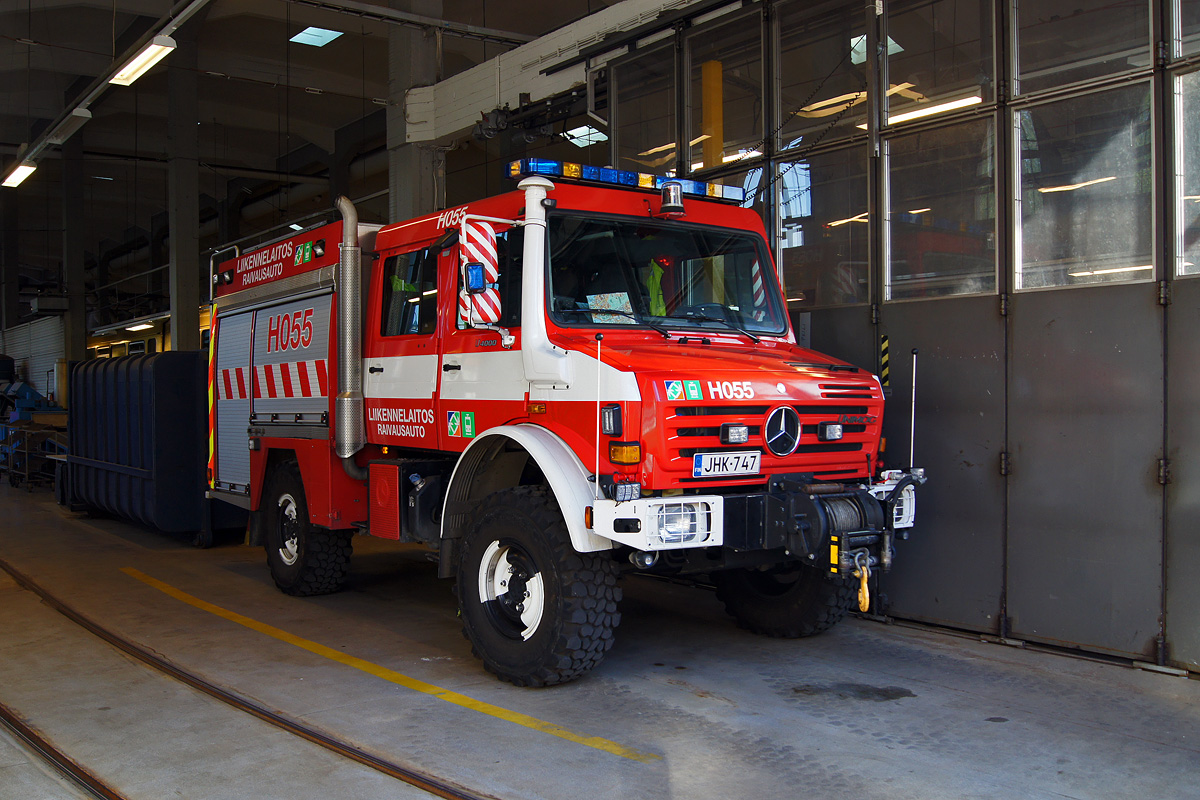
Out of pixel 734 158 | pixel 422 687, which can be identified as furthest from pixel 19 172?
pixel 422 687

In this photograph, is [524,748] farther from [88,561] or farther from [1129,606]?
[88,561]

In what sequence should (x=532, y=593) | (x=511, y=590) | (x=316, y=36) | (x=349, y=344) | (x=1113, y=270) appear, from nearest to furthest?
1. (x=532, y=593)
2. (x=511, y=590)
3. (x=1113, y=270)
4. (x=349, y=344)
5. (x=316, y=36)

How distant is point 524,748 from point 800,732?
54.8 inches

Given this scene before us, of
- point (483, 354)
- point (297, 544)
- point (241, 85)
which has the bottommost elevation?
point (297, 544)

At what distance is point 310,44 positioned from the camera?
1948 centimetres

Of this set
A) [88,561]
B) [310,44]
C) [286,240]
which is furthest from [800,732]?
[310,44]

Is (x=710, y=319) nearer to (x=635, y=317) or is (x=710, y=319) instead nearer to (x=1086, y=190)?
(x=635, y=317)

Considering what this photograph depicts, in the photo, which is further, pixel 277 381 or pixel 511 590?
pixel 277 381

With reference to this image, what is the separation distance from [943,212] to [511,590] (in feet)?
13.8

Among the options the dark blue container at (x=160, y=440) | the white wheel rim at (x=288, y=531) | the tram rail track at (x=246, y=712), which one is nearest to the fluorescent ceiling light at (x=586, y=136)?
the dark blue container at (x=160, y=440)

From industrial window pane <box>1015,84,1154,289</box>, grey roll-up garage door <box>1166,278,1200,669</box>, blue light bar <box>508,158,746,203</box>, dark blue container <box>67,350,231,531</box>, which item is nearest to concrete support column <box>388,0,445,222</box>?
dark blue container <box>67,350,231,531</box>

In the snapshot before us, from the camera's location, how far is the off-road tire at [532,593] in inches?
209

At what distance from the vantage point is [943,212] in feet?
23.5

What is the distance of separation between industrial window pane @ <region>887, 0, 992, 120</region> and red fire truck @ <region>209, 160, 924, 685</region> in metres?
1.77
